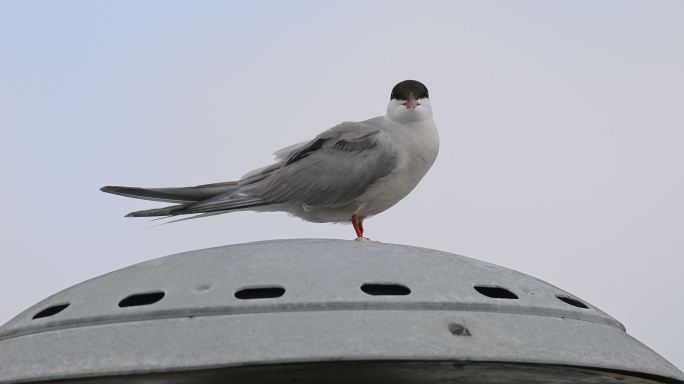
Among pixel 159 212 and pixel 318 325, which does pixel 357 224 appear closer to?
pixel 159 212

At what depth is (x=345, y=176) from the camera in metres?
7.60

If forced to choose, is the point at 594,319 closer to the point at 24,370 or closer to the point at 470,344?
the point at 470,344

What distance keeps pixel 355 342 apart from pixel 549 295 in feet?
2.90

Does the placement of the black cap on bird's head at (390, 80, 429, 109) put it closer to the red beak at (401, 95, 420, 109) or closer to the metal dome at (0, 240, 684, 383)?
the red beak at (401, 95, 420, 109)

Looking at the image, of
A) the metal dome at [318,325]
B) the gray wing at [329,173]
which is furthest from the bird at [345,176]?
the metal dome at [318,325]

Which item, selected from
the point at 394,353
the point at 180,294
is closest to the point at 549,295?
the point at 394,353

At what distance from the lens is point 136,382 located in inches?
136

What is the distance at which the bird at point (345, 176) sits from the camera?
7.57 m

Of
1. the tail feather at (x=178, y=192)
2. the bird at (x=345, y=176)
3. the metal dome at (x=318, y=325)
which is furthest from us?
the bird at (x=345, y=176)

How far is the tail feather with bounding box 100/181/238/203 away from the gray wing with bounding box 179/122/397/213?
5 cm

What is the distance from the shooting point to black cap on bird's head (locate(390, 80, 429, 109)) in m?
7.82

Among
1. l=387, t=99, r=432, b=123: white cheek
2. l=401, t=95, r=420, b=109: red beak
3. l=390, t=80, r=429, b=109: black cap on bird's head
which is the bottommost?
l=387, t=99, r=432, b=123: white cheek

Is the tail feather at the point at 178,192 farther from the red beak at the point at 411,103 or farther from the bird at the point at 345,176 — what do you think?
the red beak at the point at 411,103

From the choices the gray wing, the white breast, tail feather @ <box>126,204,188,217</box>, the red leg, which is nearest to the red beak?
the white breast
